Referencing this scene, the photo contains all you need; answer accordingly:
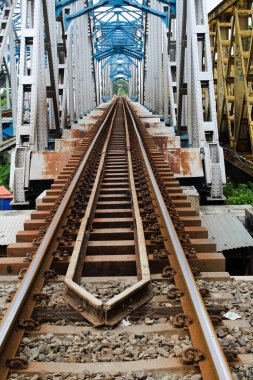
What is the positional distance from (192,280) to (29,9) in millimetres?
8618

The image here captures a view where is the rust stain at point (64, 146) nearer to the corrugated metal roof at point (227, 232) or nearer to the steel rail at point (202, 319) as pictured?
the corrugated metal roof at point (227, 232)

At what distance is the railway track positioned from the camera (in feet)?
Answer: 8.11

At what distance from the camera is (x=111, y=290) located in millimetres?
3395

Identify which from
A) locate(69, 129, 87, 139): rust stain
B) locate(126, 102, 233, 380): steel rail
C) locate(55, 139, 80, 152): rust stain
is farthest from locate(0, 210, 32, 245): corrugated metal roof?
locate(69, 129, 87, 139): rust stain

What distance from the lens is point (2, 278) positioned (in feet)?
12.1

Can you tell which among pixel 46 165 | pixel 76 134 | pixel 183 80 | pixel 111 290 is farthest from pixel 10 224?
pixel 183 80

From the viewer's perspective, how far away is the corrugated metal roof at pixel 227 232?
5.90 m

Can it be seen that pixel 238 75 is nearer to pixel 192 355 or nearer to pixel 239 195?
pixel 239 195

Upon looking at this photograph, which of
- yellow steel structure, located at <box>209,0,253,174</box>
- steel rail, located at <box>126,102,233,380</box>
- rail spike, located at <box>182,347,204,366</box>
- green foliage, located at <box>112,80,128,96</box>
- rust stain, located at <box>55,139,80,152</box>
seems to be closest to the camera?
steel rail, located at <box>126,102,233,380</box>

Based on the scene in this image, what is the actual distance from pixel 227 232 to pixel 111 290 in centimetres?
319

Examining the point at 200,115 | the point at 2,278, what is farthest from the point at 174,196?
the point at 200,115

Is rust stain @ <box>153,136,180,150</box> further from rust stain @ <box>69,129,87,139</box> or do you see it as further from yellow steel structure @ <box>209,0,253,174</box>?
rust stain @ <box>69,129,87,139</box>

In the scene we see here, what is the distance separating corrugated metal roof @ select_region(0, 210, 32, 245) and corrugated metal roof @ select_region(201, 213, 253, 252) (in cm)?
268

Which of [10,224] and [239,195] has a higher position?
[10,224]
